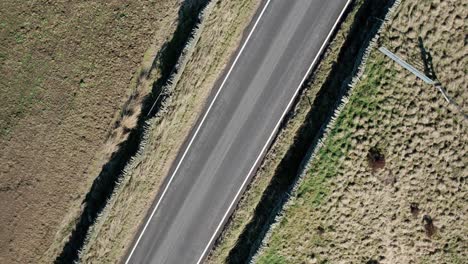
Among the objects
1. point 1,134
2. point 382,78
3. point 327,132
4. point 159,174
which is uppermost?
point 382,78

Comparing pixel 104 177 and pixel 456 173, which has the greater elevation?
pixel 456 173

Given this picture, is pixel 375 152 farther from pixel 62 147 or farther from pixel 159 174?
pixel 62 147

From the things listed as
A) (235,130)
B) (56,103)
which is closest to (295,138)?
(235,130)

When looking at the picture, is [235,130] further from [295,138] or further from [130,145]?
[130,145]

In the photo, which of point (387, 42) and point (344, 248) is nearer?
point (387, 42)

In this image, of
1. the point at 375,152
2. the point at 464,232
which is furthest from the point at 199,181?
the point at 464,232

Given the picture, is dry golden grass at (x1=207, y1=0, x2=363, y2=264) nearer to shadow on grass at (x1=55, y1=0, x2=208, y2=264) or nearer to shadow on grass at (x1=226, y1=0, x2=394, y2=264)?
shadow on grass at (x1=226, y1=0, x2=394, y2=264)
